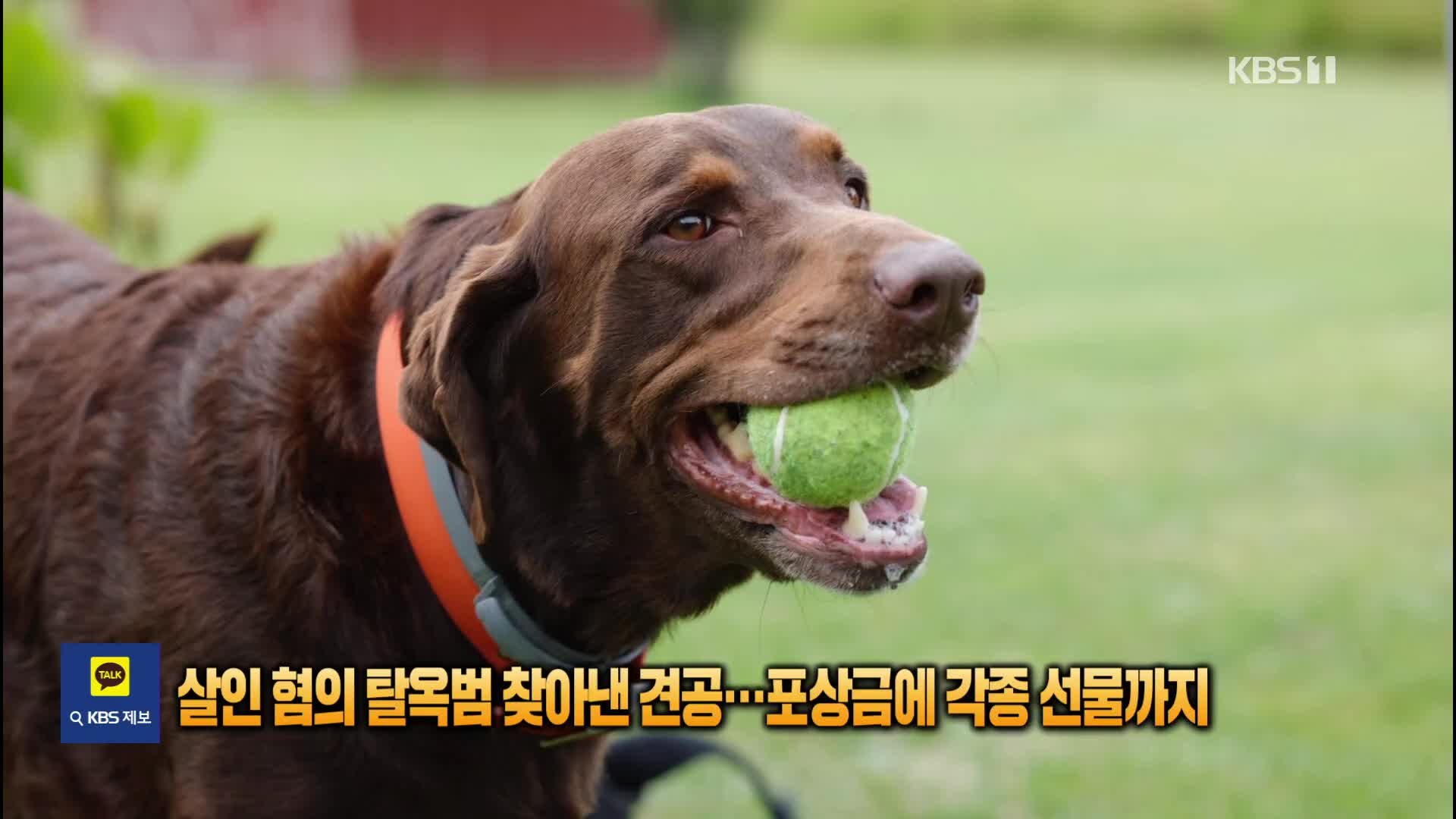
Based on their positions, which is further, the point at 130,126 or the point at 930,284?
the point at 130,126

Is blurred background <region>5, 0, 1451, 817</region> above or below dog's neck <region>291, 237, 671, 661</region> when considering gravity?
below

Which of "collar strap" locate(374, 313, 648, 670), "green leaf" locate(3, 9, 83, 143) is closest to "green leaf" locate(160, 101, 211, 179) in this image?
"green leaf" locate(3, 9, 83, 143)

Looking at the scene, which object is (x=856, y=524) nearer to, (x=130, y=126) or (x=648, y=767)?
(x=648, y=767)

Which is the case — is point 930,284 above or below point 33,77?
below

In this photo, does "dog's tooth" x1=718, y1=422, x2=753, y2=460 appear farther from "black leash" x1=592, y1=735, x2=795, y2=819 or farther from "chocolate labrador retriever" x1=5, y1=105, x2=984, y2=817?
"black leash" x1=592, y1=735, x2=795, y2=819

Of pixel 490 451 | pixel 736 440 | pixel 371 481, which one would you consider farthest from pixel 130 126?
pixel 736 440

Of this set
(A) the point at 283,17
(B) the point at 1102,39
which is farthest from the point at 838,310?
(B) the point at 1102,39

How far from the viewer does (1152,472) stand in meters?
7.85

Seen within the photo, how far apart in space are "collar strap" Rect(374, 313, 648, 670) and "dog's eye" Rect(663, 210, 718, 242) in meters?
0.60

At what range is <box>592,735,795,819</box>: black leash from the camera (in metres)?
4.04

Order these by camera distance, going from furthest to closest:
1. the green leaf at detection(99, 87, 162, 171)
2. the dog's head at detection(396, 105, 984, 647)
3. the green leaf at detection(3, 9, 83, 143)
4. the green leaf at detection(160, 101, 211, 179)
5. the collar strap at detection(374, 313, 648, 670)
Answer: the green leaf at detection(160, 101, 211, 179) < the green leaf at detection(99, 87, 162, 171) < the green leaf at detection(3, 9, 83, 143) < the collar strap at detection(374, 313, 648, 670) < the dog's head at detection(396, 105, 984, 647)

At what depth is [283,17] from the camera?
95.4 ft

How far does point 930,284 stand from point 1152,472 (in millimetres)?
5524

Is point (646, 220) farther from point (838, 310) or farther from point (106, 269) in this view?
point (106, 269)
